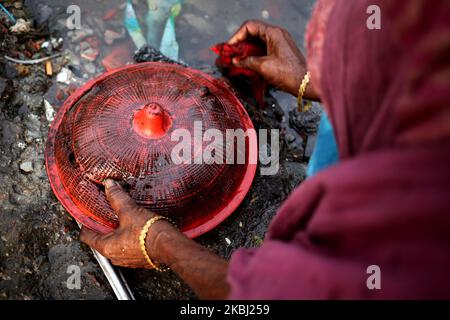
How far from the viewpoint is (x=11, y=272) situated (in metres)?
2.30

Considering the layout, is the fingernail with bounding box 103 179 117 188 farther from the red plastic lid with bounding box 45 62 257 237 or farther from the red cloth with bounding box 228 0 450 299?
the red cloth with bounding box 228 0 450 299

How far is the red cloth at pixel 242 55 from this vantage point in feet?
9.04

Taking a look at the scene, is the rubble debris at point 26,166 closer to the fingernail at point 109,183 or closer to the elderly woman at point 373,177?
the fingernail at point 109,183

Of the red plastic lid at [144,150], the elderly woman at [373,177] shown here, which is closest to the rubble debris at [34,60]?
the red plastic lid at [144,150]

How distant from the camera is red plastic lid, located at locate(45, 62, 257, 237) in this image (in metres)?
2.08

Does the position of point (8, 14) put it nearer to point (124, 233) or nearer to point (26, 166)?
point (26, 166)

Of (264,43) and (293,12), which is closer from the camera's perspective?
(264,43)

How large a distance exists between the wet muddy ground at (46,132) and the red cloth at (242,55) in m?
0.14

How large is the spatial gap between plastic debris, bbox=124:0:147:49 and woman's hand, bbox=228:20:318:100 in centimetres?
104

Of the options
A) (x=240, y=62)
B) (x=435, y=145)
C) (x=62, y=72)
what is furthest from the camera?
(x=62, y=72)

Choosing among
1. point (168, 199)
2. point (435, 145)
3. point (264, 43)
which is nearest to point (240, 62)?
point (264, 43)

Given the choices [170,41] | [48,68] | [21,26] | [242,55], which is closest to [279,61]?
[242,55]
